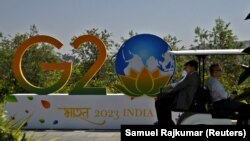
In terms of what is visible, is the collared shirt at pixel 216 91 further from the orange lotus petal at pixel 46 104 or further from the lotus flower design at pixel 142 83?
the orange lotus petal at pixel 46 104

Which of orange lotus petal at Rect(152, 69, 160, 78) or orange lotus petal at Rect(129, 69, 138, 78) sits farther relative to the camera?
orange lotus petal at Rect(129, 69, 138, 78)

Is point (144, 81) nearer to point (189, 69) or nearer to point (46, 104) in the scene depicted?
point (46, 104)

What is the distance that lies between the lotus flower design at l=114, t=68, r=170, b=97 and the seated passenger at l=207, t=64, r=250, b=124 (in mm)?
7415

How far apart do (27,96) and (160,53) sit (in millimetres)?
4493

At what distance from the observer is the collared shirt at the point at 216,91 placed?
761cm

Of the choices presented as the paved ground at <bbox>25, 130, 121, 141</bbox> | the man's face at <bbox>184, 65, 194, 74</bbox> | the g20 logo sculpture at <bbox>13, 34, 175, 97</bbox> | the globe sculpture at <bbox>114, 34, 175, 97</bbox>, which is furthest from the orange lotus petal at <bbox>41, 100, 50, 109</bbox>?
the man's face at <bbox>184, 65, 194, 74</bbox>

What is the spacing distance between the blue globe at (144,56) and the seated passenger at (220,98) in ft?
25.9

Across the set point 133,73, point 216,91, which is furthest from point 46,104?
point 216,91

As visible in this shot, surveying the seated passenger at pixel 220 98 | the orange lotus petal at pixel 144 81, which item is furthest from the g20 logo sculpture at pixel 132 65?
the seated passenger at pixel 220 98

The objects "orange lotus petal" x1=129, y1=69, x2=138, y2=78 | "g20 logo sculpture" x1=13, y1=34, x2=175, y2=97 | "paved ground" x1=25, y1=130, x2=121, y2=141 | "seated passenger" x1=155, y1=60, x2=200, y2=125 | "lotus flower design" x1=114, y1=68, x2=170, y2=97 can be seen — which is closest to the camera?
"seated passenger" x1=155, y1=60, x2=200, y2=125

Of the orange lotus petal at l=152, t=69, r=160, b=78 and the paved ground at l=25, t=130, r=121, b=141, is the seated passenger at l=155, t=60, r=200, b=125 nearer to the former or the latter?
the paved ground at l=25, t=130, r=121, b=141

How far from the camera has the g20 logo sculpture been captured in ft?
50.9

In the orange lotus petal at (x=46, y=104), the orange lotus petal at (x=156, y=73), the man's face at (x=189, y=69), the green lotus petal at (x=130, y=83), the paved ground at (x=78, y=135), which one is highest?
the man's face at (x=189, y=69)

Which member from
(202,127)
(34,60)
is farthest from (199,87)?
(34,60)
